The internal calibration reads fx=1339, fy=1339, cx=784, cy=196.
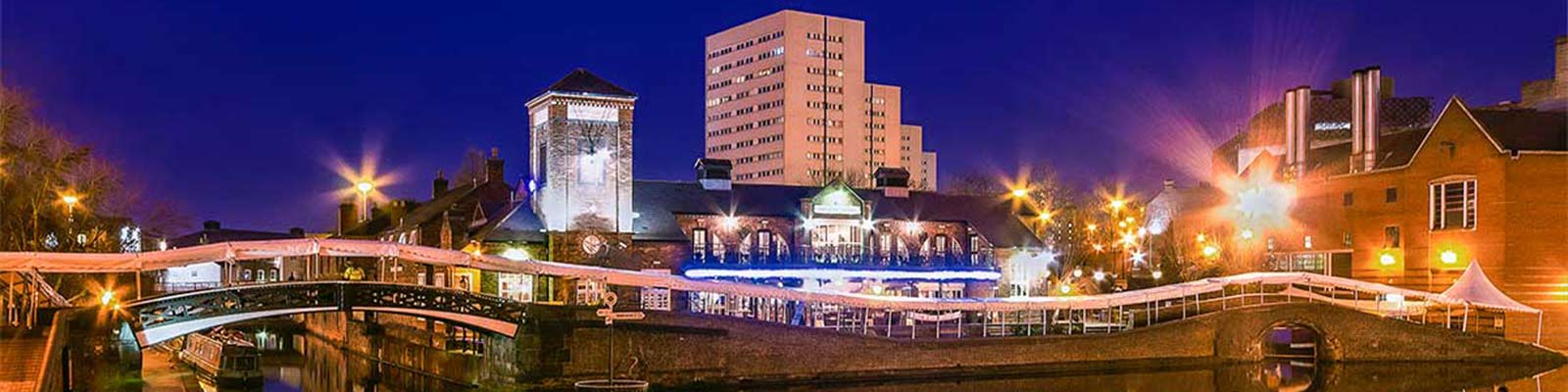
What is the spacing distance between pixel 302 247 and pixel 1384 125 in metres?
57.1

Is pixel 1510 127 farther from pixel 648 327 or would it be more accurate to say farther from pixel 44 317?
pixel 44 317

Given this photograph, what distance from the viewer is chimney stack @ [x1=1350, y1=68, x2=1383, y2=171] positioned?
5784 cm

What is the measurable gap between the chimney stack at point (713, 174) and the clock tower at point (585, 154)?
6412 mm

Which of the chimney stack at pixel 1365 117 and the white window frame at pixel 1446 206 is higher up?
the chimney stack at pixel 1365 117

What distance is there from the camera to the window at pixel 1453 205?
52.4m

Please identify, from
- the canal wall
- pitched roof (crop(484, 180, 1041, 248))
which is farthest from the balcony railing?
the canal wall

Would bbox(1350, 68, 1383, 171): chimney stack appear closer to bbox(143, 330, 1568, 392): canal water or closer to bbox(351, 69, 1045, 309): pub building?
bbox(143, 330, 1568, 392): canal water

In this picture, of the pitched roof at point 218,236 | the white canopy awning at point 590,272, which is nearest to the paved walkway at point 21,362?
the white canopy awning at point 590,272

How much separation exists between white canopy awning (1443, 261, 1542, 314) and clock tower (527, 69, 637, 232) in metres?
31.0

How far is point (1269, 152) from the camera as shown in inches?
2680

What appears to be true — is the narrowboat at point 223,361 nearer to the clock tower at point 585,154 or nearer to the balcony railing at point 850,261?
the clock tower at point 585,154

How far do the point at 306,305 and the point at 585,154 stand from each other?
15.7 meters

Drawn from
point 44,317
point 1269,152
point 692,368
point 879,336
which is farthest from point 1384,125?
point 44,317

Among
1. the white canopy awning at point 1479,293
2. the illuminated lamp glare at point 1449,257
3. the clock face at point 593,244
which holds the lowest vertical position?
the white canopy awning at point 1479,293
